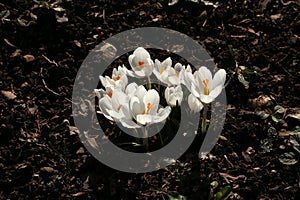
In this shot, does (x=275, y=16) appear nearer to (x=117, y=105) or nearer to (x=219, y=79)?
(x=219, y=79)

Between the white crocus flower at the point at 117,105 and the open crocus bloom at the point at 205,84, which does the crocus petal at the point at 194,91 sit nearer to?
the open crocus bloom at the point at 205,84

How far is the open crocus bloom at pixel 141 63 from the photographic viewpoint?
236 centimetres

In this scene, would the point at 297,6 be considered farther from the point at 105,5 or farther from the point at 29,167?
the point at 29,167

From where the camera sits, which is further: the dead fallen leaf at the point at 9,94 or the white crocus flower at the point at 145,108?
the dead fallen leaf at the point at 9,94

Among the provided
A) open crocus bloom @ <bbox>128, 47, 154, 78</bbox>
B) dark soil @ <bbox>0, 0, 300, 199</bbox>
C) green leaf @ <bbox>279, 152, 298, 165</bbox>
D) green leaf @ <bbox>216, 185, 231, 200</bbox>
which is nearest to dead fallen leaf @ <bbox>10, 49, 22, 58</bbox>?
dark soil @ <bbox>0, 0, 300, 199</bbox>

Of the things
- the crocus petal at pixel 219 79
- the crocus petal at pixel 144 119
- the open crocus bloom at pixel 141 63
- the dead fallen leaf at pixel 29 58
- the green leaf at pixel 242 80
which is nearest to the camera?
the crocus petal at pixel 144 119

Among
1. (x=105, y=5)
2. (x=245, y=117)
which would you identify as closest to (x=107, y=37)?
(x=105, y=5)

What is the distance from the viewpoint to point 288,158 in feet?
7.99

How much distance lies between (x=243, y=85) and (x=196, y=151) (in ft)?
1.42

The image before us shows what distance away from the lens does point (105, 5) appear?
305 centimetres

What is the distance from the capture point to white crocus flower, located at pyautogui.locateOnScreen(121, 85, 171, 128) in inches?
85.1

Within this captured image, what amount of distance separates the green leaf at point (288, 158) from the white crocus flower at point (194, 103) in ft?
1.40

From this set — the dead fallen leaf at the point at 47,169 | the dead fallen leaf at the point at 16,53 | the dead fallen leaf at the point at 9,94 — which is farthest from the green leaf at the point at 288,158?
the dead fallen leaf at the point at 16,53

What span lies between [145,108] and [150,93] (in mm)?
62
